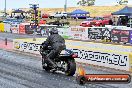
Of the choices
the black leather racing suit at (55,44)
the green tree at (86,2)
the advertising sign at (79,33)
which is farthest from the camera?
the green tree at (86,2)

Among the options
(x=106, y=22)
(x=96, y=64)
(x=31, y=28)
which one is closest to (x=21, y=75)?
(x=96, y=64)

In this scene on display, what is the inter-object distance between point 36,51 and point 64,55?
30.2 feet

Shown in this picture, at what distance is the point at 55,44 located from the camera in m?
15.2

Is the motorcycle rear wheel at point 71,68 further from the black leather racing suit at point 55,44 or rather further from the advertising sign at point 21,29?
the advertising sign at point 21,29

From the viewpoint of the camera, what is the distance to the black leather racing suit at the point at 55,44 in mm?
15048

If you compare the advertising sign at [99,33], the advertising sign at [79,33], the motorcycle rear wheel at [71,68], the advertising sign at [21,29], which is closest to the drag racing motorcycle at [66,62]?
the motorcycle rear wheel at [71,68]

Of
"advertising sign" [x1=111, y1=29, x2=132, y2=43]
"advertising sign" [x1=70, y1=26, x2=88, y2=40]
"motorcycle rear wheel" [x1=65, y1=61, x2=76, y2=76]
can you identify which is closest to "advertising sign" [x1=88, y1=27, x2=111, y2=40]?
"advertising sign" [x1=70, y1=26, x2=88, y2=40]

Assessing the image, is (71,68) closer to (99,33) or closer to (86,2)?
(99,33)

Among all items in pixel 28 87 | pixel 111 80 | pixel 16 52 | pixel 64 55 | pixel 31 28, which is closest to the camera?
pixel 111 80

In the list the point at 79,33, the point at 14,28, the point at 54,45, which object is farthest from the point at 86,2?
the point at 54,45

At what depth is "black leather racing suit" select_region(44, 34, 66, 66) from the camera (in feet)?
49.4

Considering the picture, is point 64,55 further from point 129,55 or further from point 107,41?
point 107,41

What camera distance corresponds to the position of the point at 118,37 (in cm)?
3300

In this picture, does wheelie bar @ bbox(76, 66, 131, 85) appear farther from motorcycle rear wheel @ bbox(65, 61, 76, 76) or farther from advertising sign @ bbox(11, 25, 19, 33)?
advertising sign @ bbox(11, 25, 19, 33)
